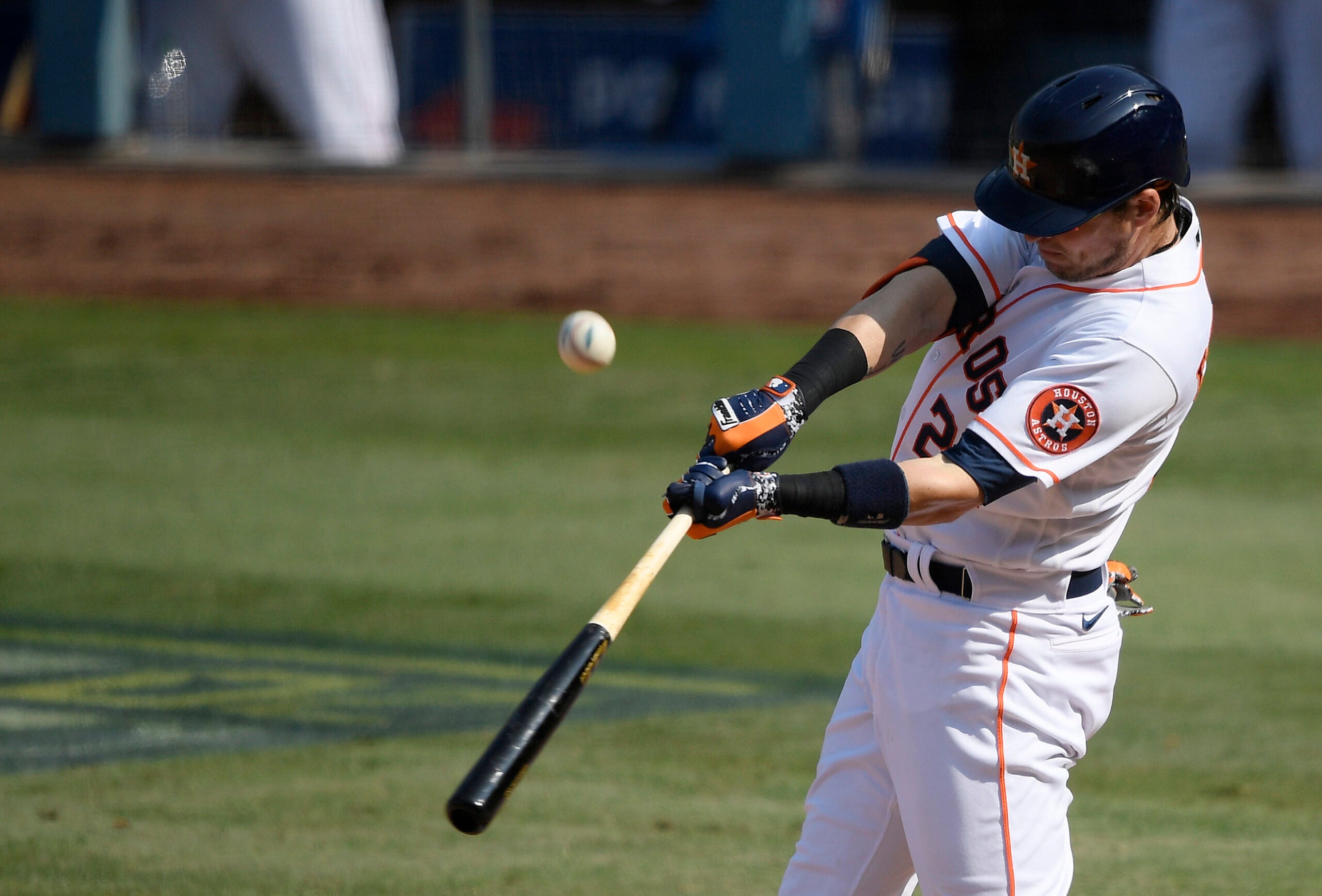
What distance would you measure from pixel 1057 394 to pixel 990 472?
182 millimetres

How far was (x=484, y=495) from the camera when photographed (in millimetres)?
9062

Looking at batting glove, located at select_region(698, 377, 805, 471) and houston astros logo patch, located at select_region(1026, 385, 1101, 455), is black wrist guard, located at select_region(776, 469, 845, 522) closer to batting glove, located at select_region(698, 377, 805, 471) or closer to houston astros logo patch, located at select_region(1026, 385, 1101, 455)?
batting glove, located at select_region(698, 377, 805, 471)

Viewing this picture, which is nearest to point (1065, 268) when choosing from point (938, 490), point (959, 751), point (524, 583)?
point (938, 490)

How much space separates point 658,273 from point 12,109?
22.4 feet

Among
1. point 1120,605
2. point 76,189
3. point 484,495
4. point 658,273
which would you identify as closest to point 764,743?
point 1120,605

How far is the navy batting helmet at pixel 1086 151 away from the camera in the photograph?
2.76m

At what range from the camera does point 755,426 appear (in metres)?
2.87

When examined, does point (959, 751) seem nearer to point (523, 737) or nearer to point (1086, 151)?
point (523, 737)

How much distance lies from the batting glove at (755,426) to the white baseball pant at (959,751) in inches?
15.4

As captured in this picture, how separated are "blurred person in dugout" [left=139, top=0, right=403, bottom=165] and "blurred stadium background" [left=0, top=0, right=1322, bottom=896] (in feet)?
0.15

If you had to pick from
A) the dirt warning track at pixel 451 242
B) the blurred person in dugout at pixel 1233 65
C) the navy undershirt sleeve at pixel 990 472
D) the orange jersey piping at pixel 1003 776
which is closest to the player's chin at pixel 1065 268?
the navy undershirt sleeve at pixel 990 472

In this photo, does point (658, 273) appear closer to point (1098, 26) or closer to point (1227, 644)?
point (1098, 26)

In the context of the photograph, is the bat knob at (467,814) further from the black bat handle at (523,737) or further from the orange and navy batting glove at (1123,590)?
the orange and navy batting glove at (1123,590)

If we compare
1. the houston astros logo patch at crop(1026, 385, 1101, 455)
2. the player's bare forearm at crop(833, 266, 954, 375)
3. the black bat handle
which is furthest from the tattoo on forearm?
the black bat handle
